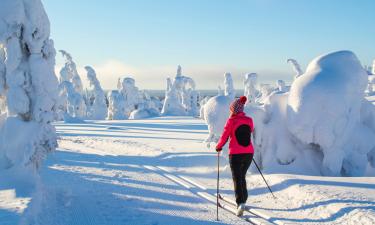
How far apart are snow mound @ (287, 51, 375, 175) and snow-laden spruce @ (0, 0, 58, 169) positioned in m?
5.51

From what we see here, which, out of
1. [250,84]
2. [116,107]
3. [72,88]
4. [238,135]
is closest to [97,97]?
[116,107]

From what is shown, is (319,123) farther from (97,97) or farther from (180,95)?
(180,95)

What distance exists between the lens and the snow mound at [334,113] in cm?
841

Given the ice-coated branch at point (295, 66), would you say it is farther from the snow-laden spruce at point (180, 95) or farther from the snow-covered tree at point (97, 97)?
the snow-covered tree at point (97, 97)

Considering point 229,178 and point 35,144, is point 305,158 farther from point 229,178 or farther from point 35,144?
point 35,144

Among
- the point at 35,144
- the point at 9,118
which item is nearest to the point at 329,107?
the point at 35,144

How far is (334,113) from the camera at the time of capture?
8367mm

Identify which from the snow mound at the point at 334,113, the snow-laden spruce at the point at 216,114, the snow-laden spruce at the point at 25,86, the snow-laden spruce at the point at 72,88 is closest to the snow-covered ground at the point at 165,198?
the snow-laden spruce at the point at 25,86

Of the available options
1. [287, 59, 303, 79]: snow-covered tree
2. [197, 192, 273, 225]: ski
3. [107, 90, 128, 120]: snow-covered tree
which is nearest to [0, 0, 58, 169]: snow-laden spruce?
[197, 192, 273, 225]: ski

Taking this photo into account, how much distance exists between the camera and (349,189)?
636 centimetres

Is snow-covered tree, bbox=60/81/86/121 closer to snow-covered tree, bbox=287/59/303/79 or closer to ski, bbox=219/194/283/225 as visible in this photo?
snow-covered tree, bbox=287/59/303/79

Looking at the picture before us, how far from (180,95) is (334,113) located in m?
50.4

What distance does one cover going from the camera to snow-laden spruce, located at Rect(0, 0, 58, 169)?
24.7 feet

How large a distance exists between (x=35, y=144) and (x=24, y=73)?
59.9 inches
